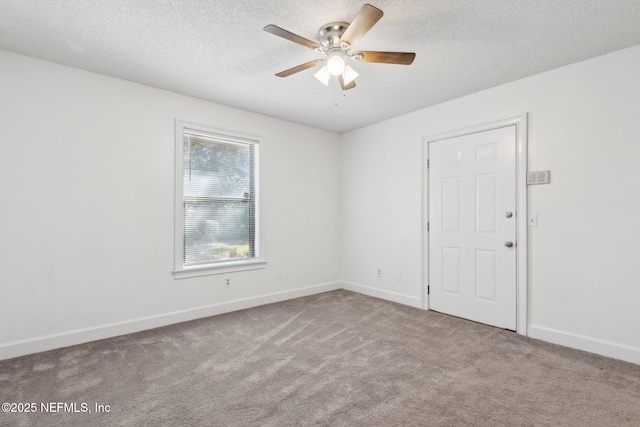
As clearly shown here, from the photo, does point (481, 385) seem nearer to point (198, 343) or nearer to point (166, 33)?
point (198, 343)

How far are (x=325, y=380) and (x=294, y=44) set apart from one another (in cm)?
263

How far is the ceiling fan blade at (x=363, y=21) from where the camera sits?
1.78m

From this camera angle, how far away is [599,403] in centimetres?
200

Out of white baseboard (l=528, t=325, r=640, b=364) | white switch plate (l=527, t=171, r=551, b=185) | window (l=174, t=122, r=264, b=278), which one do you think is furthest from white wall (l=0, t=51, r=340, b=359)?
white switch plate (l=527, t=171, r=551, b=185)

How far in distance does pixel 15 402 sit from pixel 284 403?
1745 millimetres

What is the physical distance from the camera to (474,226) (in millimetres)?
3568

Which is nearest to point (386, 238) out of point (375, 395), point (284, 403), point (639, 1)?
point (375, 395)

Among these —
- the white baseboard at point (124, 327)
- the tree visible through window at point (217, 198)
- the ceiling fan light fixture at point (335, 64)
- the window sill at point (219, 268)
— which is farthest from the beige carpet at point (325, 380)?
the ceiling fan light fixture at point (335, 64)

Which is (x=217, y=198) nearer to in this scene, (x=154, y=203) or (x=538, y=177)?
(x=154, y=203)

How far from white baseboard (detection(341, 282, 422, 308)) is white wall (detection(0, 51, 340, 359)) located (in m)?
1.64

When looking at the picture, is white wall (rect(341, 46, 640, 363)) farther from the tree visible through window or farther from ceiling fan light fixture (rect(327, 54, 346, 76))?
the tree visible through window

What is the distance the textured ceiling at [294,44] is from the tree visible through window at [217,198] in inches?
29.0

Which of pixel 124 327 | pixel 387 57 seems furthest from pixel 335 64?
pixel 124 327

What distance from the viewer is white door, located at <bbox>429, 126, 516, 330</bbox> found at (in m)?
3.28
